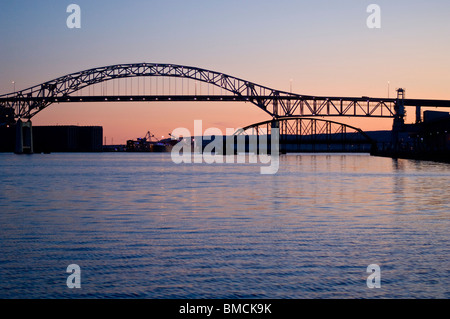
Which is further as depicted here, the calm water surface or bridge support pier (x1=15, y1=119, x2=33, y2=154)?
bridge support pier (x1=15, y1=119, x2=33, y2=154)

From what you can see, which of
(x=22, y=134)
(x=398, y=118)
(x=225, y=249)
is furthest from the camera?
(x=22, y=134)

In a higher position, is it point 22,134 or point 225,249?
point 22,134

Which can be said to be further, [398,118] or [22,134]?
[22,134]

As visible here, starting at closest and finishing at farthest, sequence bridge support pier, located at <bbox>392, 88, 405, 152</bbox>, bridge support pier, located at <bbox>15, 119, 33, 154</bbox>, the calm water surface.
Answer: the calm water surface
bridge support pier, located at <bbox>392, 88, 405, 152</bbox>
bridge support pier, located at <bbox>15, 119, 33, 154</bbox>

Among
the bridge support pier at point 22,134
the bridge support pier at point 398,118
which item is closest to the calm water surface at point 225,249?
the bridge support pier at point 398,118

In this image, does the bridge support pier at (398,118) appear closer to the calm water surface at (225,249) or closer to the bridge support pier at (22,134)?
the bridge support pier at (22,134)

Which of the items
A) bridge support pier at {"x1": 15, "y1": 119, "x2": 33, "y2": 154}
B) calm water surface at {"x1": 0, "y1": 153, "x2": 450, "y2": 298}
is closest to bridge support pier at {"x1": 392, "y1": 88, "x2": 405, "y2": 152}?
bridge support pier at {"x1": 15, "y1": 119, "x2": 33, "y2": 154}

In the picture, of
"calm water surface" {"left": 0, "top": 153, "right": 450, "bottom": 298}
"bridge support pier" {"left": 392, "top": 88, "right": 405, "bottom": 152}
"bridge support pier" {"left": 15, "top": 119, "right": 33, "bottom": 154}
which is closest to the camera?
"calm water surface" {"left": 0, "top": 153, "right": 450, "bottom": 298}

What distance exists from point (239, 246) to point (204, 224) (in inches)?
160

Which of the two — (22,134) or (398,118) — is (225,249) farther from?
(22,134)

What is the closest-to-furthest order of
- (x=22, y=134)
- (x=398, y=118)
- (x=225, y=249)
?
(x=225, y=249)
(x=398, y=118)
(x=22, y=134)

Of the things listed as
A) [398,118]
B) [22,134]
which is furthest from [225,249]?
[22,134]

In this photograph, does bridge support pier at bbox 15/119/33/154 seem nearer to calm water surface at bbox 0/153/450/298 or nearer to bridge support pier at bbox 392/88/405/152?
bridge support pier at bbox 392/88/405/152
